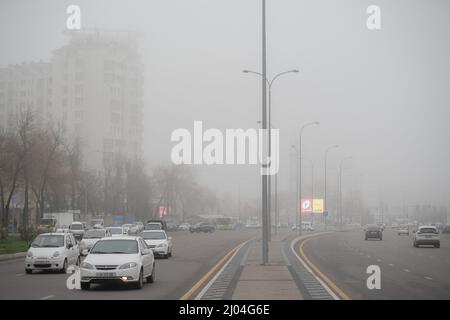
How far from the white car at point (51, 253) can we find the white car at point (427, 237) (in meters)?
34.0

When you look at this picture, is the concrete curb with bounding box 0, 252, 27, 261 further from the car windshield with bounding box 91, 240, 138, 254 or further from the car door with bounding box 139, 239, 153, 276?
the car windshield with bounding box 91, 240, 138, 254

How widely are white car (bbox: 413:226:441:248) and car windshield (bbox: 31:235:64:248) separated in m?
34.9

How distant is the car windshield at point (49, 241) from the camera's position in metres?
28.1

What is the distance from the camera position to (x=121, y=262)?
20.2 metres

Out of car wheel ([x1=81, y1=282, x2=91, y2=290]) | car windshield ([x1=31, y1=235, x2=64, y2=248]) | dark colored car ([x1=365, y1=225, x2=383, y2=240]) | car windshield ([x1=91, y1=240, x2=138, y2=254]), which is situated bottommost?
dark colored car ([x1=365, y1=225, x2=383, y2=240])

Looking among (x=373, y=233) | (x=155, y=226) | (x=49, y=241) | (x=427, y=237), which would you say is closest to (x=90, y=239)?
(x=49, y=241)

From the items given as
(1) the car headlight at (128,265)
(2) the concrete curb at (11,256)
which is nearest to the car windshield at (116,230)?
(2) the concrete curb at (11,256)

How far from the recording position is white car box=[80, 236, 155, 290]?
19938mm

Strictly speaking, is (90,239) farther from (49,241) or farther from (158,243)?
(49,241)

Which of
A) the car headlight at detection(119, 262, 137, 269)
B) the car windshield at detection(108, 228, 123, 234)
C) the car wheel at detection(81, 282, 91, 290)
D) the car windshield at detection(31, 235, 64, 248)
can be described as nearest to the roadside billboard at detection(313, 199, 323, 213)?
the car windshield at detection(108, 228, 123, 234)

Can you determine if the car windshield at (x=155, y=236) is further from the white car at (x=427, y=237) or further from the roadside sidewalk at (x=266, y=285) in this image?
the white car at (x=427, y=237)

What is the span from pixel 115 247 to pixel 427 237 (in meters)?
39.0

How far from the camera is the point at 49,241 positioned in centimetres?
2842
